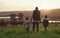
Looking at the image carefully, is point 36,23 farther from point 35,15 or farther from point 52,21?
point 52,21

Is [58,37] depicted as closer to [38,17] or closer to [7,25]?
[38,17]

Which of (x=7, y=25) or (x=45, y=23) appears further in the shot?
(x=7, y=25)

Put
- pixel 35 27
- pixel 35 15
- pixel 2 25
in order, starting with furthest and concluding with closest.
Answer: pixel 2 25 → pixel 35 27 → pixel 35 15

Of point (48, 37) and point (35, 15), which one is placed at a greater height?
point (35, 15)

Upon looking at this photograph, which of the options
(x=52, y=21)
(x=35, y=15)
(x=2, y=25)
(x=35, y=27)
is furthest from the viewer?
(x=52, y=21)

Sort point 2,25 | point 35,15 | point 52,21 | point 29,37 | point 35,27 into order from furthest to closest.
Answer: point 52,21 < point 2,25 < point 35,27 < point 35,15 < point 29,37

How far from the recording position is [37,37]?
530 inches

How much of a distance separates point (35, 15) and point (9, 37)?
12.9ft

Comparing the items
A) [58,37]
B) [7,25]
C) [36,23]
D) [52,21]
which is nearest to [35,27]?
[36,23]

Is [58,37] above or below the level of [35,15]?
below

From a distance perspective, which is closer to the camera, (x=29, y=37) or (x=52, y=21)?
(x=29, y=37)

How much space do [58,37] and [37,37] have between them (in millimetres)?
1263

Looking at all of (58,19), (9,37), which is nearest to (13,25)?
(58,19)

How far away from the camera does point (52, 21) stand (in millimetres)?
27062
